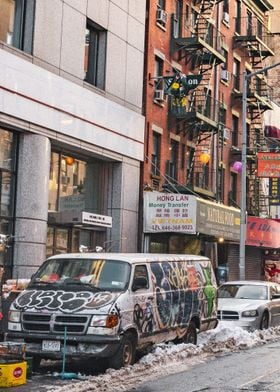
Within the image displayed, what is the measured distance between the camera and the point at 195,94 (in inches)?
1168

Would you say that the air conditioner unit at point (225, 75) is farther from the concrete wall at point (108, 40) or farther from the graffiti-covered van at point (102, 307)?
the graffiti-covered van at point (102, 307)

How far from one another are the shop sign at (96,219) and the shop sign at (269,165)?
23.4 feet

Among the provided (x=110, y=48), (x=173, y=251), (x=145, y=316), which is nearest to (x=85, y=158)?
(x=110, y=48)

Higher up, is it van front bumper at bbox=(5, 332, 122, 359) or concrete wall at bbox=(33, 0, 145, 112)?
concrete wall at bbox=(33, 0, 145, 112)

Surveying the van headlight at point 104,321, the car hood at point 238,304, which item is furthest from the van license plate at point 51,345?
the car hood at point 238,304

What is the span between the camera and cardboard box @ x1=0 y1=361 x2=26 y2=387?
1013cm

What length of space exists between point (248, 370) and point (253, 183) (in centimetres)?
2491

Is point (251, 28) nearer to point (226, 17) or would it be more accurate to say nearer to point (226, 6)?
point (226, 6)

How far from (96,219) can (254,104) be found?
1719cm

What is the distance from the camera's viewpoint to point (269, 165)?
2706cm

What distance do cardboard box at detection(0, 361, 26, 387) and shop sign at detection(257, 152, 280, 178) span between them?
17978 millimetres

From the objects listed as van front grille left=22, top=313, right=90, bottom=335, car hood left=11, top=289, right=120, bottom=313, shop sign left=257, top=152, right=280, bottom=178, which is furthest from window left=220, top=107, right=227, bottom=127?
van front grille left=22, top=313, right=90, bottom=335

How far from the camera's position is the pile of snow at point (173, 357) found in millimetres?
10430

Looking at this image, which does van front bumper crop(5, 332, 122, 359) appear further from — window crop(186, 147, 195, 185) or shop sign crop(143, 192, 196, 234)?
window crop(186, 147, 195, 185)
